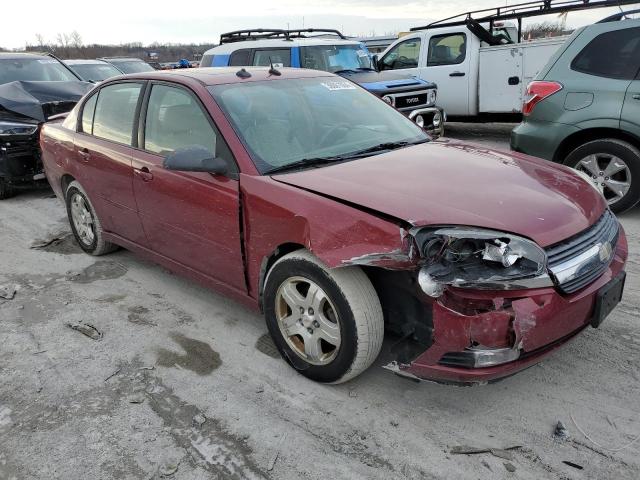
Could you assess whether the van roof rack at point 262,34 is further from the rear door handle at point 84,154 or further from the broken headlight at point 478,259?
the broken headlight at point 478,259

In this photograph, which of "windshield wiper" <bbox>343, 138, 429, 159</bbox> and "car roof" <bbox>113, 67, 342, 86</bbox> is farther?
"car roof" <bbox>113, 67, 342, 86</bbox>

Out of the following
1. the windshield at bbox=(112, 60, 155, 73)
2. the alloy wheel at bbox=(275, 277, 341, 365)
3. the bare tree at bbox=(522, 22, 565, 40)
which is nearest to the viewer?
the alloy wheel at bbox=(275, 277, 341, 365)

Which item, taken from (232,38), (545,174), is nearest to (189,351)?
(545,174)

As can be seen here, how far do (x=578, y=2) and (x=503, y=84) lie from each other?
1653 mm

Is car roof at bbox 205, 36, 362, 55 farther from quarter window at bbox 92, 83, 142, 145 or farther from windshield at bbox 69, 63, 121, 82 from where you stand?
quarter window at bbox 92, 83, 142, 145

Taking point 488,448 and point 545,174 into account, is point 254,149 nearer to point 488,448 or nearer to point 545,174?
point 545,174

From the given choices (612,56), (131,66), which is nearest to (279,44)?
(612,56)

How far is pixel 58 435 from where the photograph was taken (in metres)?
2.70

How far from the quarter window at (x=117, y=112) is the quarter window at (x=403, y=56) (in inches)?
292

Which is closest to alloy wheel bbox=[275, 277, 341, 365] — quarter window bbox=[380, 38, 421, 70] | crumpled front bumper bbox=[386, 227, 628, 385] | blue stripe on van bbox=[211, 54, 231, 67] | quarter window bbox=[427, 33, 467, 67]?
crumpled front bumper bbox=[386, 227, 628, 385]

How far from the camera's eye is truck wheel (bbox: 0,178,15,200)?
287 inches

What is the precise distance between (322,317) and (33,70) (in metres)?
8.24

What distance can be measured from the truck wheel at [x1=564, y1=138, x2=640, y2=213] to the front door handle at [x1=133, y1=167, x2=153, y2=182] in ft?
12.9

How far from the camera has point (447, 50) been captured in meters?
10.2
